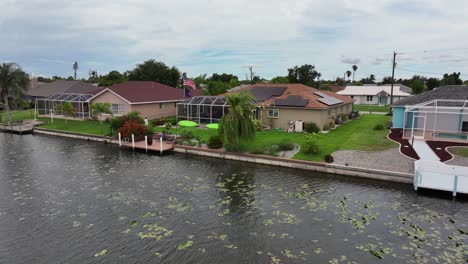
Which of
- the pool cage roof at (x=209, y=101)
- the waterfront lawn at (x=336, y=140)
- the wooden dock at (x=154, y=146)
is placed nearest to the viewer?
the waterfront lawn at (x=336, y=140)

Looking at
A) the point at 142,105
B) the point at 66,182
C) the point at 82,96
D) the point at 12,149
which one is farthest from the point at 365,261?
the point at 82,96

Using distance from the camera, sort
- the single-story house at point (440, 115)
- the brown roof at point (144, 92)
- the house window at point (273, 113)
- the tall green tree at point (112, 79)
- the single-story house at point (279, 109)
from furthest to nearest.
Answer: the tall green tree at point (112, 79), the brown roof at point (144, 92), the house window at point (273, 113), the single-story house at point (279, 109), the single-story house at point (440, 115)

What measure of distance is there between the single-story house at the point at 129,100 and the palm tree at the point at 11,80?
3.97 metres

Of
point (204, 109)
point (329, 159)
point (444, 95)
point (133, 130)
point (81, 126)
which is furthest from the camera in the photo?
point (81, 126)

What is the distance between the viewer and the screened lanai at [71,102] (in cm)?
4159

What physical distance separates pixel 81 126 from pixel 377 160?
3193cm

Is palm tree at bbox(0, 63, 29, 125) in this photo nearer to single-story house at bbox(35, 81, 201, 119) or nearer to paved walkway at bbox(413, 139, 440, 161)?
single-story house at bbox(35, 81, 201, 119)

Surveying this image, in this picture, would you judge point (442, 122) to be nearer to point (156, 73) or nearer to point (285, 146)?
point (285, 146)

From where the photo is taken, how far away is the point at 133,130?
29.0 meters

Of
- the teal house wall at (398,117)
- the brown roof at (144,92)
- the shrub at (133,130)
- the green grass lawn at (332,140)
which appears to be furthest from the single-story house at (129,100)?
the teal house wall at (398,117)

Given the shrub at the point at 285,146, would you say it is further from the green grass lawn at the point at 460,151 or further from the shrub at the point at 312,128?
the green grass lawn at the point at 460,151

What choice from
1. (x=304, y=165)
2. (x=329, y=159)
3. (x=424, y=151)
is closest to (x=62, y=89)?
(x=304, y=165)

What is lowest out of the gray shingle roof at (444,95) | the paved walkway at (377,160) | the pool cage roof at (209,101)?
the paved walkway at (377,160)

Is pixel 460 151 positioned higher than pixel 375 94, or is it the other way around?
pixel 375 94
